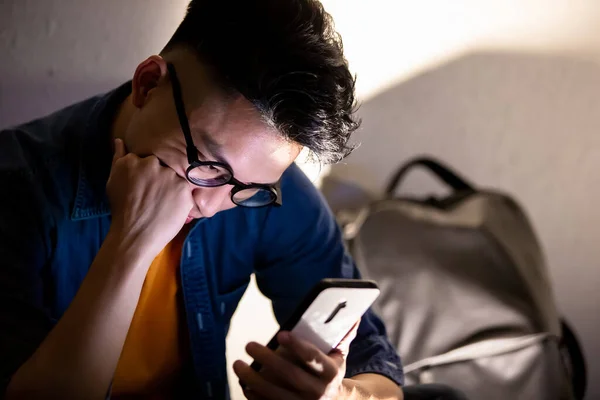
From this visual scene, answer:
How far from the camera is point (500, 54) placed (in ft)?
3.68

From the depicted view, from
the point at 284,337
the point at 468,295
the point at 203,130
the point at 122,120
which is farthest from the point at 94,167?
the point at 468,295

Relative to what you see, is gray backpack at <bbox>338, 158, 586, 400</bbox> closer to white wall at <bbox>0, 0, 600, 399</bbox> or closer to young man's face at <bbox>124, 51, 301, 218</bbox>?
white wall at <bbox>0, 0, 600, 399</bbox>

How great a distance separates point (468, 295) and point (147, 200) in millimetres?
649

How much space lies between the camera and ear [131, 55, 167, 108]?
597 millimetres

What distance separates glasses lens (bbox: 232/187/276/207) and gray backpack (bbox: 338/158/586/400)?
14.9 inches

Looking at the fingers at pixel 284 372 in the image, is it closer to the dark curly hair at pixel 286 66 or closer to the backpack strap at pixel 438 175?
the dark curly hair at pixel 286 66

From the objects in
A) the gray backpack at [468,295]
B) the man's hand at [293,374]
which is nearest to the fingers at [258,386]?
the man's hand at [293,374]

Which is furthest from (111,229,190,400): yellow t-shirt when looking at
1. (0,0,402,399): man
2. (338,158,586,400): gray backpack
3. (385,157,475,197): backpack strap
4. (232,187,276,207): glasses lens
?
(385,157,475,197): backpack strap

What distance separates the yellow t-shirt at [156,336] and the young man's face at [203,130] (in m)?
0.15

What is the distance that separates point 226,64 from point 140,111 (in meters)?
0.12

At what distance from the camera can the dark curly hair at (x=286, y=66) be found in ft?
1.77

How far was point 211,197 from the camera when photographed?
24.1 inches

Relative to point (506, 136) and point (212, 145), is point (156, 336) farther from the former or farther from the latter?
point (506, 136)

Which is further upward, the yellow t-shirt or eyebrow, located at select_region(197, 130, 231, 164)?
eyebrow, located at select_region(197, 130, 231, 164)
